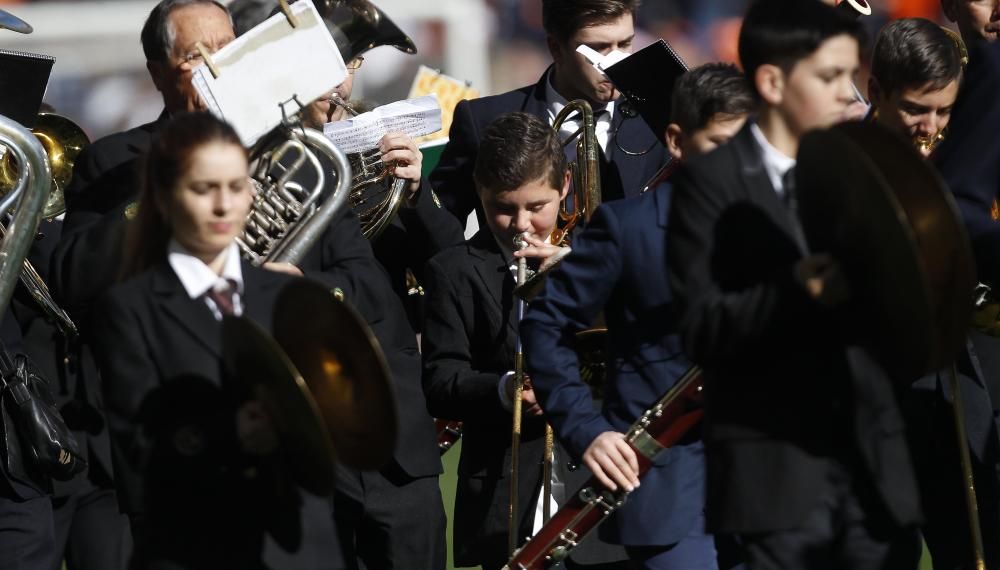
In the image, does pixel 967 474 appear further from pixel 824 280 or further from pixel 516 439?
pixel 824 280

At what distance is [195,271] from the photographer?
153 inches

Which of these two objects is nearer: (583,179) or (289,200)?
(289,200)

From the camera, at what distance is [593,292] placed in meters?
4.44

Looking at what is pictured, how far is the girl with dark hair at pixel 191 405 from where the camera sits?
3805 mm

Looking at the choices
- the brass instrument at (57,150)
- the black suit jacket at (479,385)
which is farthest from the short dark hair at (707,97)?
the brass instrument at (57,150)

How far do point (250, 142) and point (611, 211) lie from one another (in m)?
1.04

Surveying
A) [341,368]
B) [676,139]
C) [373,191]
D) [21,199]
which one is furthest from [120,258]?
[676,139]

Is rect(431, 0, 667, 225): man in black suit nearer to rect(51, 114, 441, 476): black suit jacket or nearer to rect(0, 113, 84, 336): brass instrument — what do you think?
rect(51, 114, 441, 476): black suit jacket

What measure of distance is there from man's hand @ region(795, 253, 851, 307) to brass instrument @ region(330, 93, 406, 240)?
8.16ft

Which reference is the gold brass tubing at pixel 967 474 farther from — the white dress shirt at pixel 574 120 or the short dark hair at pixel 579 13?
the short dark hair at pixel 579 13

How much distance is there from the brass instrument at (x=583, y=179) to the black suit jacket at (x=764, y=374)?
6.20ft

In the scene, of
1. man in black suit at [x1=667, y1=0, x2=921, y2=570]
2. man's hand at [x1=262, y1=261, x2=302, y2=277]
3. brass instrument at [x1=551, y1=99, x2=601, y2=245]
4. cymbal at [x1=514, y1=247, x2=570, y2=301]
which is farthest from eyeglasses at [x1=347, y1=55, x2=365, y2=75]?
man in black suit at [x1=667, y1=0, x2=921, y2=570]

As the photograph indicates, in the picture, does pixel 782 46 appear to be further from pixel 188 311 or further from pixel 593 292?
pixel 188 311

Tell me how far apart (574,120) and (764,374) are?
2.48 meters
